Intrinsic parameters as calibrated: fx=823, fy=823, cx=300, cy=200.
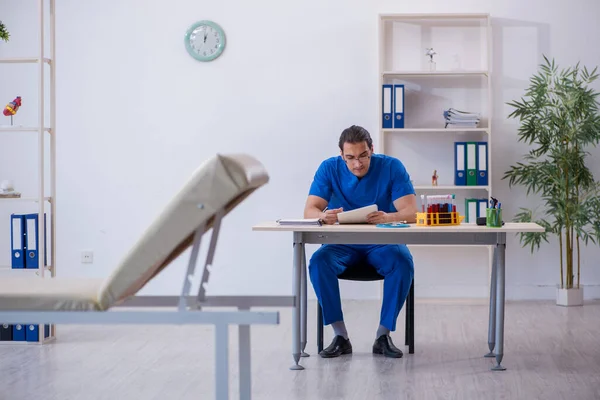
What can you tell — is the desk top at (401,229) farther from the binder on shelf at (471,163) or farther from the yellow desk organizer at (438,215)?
the binder on shelf at (471,163)

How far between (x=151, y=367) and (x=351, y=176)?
1.29m

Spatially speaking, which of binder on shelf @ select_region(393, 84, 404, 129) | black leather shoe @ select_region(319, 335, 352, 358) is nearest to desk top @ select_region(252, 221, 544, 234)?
black leather shoe @ select_region(319, 335, 352, 358)

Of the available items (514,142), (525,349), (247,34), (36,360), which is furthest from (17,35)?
(525,349)

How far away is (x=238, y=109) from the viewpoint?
5.65 m

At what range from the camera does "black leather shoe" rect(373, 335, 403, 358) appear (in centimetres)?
374

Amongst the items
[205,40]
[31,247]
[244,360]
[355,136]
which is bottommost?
[244,360]

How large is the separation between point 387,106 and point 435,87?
43 cm

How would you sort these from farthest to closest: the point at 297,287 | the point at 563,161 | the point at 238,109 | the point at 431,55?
the point at 238,109, the point at 431,55, the point at 563,161, the point at 297,287

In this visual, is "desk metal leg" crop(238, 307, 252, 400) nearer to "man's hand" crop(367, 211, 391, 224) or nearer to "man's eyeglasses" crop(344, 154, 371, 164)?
"man's hand" crop(367, 211, 391, 224)

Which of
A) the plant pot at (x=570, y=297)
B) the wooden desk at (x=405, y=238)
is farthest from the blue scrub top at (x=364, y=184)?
the plant pot at (x=570, y=297)

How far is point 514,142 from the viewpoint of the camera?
5.50 metres

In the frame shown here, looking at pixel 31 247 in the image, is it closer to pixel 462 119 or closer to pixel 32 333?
pixel 32 333

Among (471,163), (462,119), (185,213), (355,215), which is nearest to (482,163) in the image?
(471,163)

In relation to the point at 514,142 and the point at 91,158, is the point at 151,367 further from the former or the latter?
the point at 514,142
